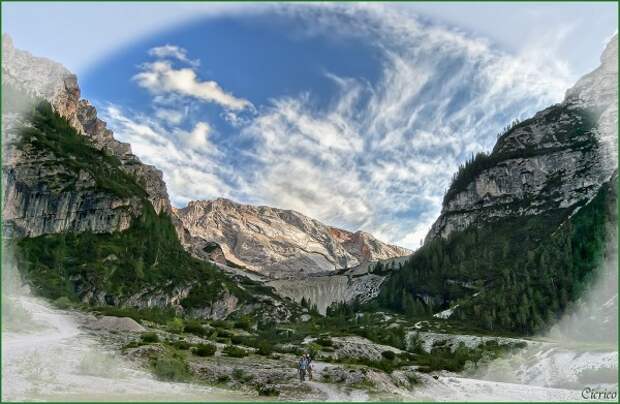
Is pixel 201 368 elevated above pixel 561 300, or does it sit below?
below

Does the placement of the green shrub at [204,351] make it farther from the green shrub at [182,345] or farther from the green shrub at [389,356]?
the green shrub at [389,356]

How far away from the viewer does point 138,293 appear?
200m

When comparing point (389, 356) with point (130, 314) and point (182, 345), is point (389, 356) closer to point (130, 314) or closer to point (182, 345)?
point (182, 345)

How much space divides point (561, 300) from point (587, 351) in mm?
116448

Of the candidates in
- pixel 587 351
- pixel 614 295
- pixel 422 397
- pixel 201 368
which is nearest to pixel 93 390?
pixel 201 368

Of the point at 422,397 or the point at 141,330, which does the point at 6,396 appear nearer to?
the point at 422,397

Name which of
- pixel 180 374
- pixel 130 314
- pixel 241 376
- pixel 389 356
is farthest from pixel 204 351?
pixel 389 356

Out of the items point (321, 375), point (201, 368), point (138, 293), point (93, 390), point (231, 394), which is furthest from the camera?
point (138, 293)

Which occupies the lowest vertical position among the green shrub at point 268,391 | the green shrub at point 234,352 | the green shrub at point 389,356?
the green shrub at point 389,356

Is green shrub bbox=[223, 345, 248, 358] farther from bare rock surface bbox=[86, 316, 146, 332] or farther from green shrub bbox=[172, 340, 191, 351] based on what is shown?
bare rock surface bbox=[86, 316, 146, 332]

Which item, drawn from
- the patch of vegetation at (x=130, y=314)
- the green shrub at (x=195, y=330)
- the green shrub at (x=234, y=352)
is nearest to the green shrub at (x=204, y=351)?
the green shrub at (x=234, y=352)

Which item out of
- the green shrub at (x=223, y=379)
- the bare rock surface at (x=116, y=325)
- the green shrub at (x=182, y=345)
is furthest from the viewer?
the bare rock surface at (x=116, y=325)

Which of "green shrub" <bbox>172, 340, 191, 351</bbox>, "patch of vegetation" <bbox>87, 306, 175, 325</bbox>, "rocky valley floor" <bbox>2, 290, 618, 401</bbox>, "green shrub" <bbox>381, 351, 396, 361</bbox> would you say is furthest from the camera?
"green shrub" <bbox>381, 351, 396, 361</bbox>

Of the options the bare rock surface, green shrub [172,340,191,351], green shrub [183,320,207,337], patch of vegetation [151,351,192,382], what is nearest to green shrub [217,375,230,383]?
patch of vegetation [151,351,192,382]
